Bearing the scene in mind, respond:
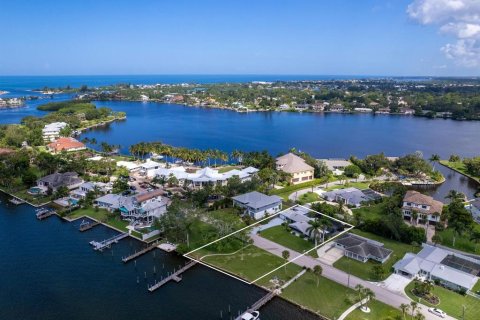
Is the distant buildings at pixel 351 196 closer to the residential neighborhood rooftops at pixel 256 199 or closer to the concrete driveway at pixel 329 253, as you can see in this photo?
the residential neighborhood rooftops at pixel 256 199

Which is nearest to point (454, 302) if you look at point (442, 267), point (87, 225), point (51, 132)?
point (442, 267)

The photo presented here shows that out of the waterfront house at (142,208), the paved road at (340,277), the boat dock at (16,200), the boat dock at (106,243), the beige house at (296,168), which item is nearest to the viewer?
the paved road at (340,277)

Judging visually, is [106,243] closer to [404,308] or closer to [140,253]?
[140,253]

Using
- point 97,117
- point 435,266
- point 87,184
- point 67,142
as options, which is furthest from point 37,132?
point 435,266

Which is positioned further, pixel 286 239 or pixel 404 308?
pixel 286 239

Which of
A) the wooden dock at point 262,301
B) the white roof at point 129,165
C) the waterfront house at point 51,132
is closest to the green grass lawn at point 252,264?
the wooden dock at point 262,301

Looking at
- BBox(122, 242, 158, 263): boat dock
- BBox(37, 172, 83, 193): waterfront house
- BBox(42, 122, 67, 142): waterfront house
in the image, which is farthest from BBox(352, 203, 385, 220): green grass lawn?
BBox(42, 122, 67, 142): waterfront house

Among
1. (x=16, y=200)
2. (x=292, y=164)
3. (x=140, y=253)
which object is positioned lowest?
(x=140, y=253)
